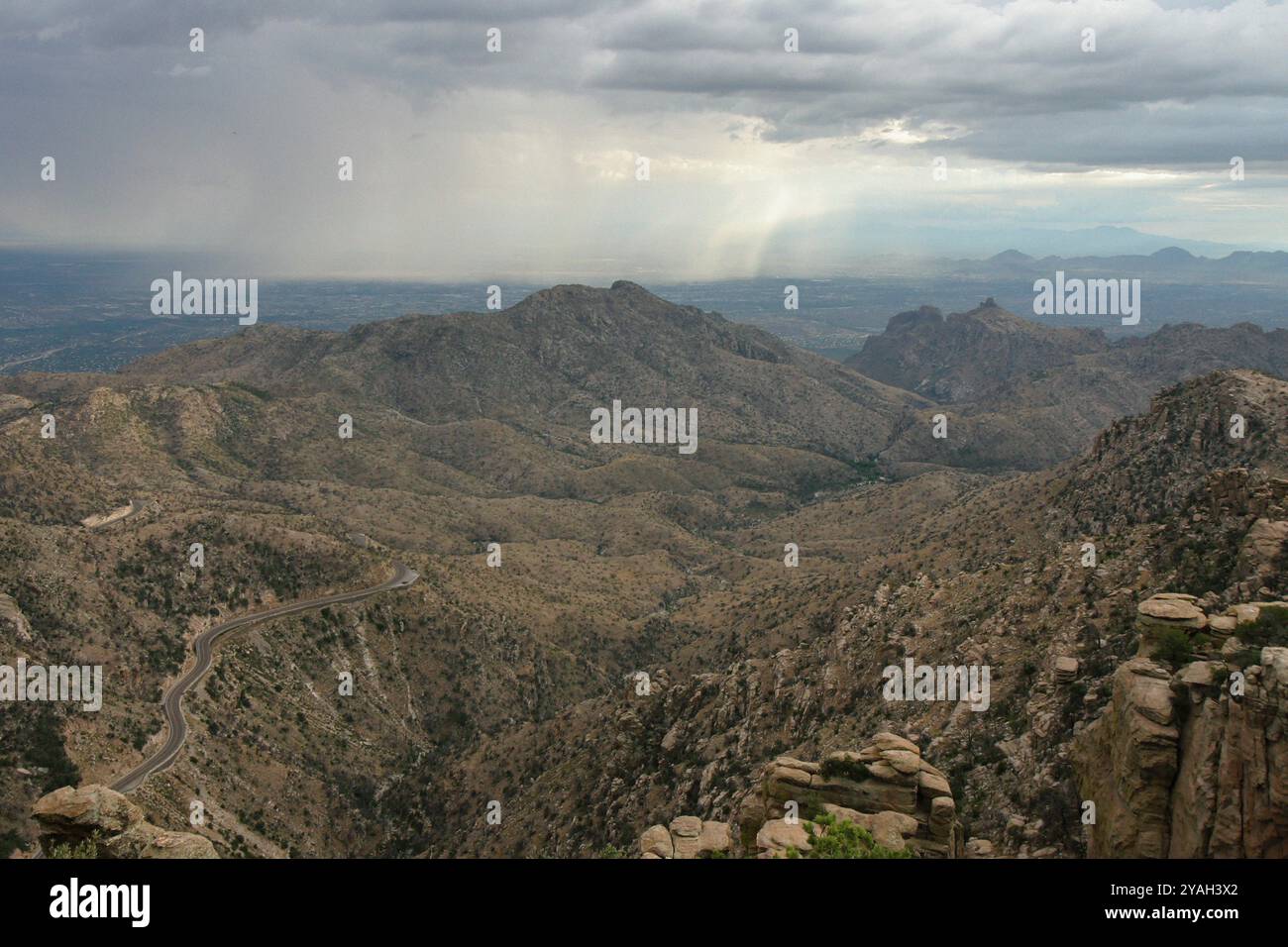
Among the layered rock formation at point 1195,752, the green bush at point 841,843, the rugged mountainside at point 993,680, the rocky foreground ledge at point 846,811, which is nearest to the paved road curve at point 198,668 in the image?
the rugged mountainside at point 993,680

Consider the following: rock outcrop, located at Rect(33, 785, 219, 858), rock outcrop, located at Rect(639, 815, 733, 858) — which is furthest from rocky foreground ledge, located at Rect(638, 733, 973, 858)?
rock outcrop, located at Rect(33, 785, 219, 858)

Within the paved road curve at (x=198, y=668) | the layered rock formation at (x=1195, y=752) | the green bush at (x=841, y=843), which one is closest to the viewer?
the layered rock formation at (x=1195, y=752)

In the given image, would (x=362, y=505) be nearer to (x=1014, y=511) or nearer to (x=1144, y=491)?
(x=1014, y=511)

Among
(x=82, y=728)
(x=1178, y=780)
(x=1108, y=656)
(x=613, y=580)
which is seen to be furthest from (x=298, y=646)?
(x=1178, y=780)

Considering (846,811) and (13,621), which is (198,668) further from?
(846,811)

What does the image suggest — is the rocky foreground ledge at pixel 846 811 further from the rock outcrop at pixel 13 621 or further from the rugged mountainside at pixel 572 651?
the rock outcrop at pixel 13 621
